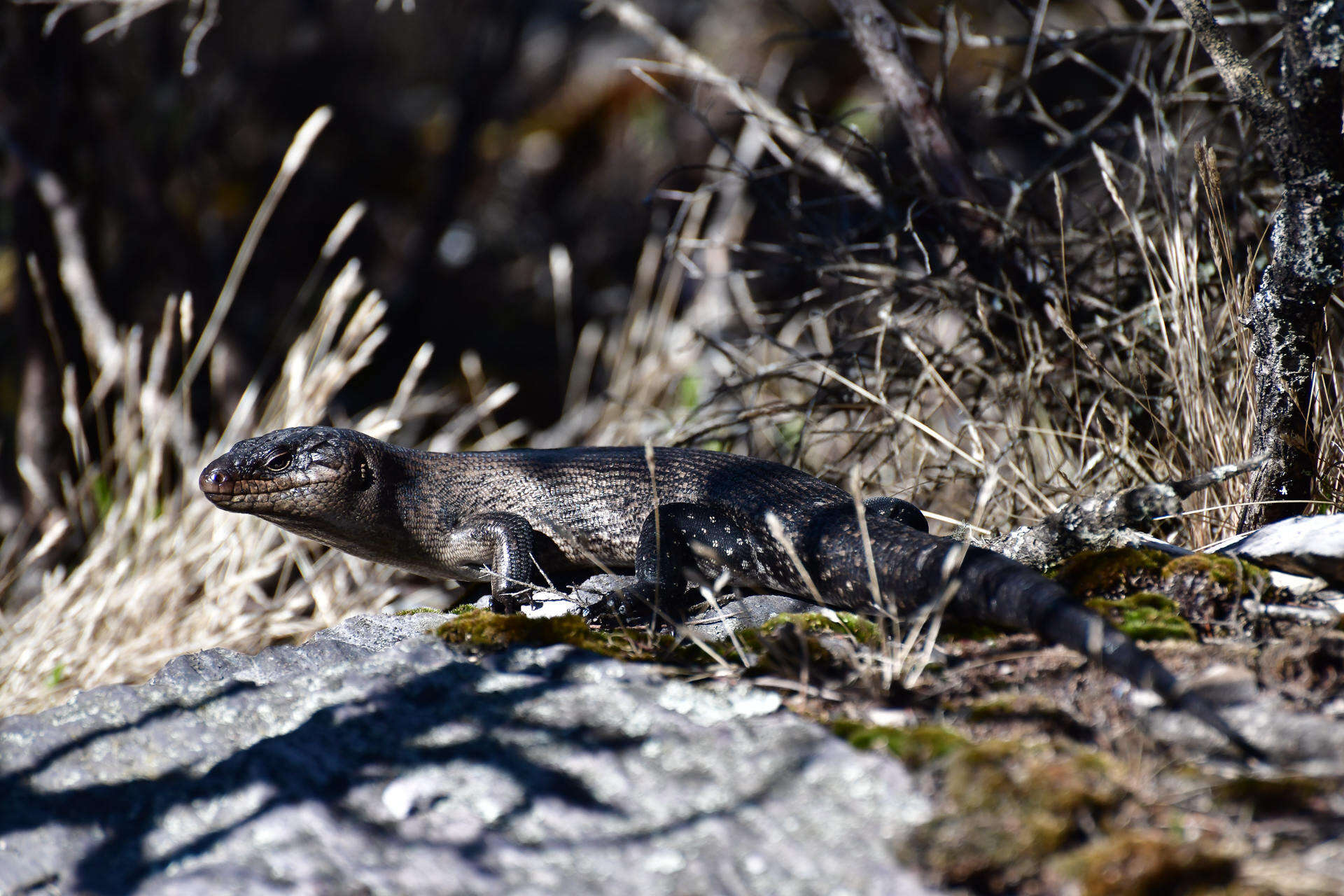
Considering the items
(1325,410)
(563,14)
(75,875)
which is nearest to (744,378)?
(1325,410)

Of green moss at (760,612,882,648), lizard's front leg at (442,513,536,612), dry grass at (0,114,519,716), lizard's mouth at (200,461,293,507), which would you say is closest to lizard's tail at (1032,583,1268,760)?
green moss at (760,612,882,648)

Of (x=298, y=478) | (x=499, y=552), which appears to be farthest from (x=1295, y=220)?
(x=298, y=478)

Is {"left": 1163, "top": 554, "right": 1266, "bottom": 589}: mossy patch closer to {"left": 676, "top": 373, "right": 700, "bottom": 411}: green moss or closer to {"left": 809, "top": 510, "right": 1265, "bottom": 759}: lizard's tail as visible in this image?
{"left": 809, "top": 510, "right": 1265, "bottom": 759}: lizard's tail

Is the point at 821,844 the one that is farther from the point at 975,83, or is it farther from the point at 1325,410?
the point at 975,83

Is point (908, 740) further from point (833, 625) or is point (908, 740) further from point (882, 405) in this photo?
point (882, 405)

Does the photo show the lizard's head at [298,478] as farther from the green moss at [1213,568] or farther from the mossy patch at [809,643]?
the green moss at [1213,568]

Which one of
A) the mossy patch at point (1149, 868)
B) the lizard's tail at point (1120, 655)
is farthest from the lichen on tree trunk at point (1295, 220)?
the mossy patch at point (1149, 868)
